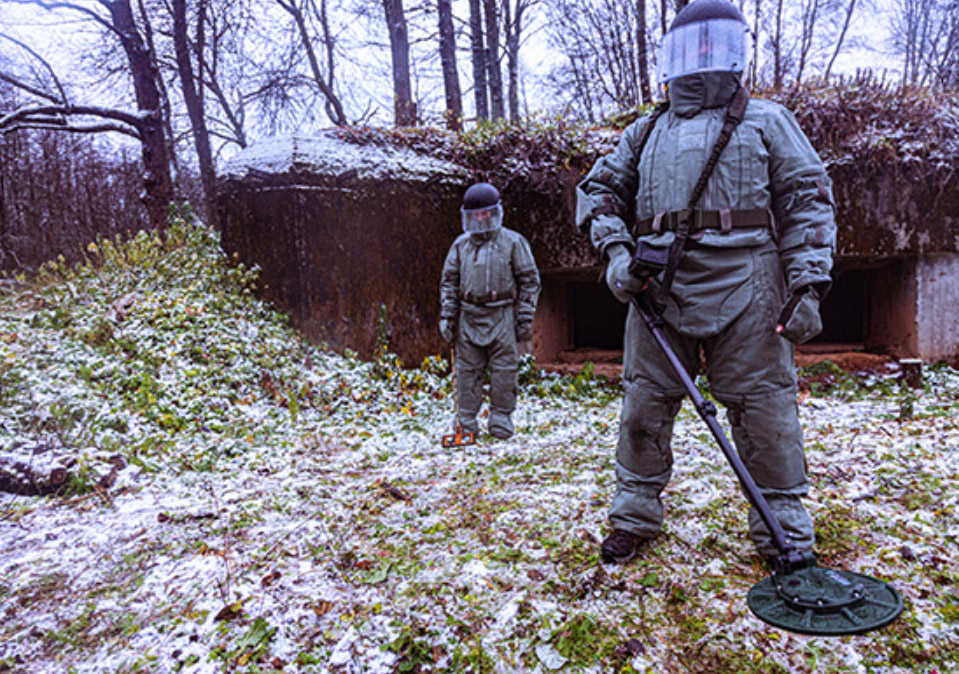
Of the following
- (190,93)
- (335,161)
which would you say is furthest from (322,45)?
(335,161)

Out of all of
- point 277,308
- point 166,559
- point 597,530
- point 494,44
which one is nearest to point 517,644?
point 597,530

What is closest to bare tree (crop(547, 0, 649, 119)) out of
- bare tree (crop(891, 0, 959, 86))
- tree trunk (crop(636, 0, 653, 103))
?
tree trunk (crop(636, 0, 653, 103))

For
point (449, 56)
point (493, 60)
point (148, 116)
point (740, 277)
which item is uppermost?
point (493, 60)

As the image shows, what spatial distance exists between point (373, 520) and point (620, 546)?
1308 millimetres

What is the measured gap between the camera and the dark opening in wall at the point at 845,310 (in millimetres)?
6930

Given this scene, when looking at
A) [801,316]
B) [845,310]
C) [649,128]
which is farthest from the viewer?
[845,310]

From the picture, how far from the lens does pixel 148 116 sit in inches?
341

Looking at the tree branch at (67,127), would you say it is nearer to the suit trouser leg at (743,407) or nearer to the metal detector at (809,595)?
the suit trouser leg at (743,407)

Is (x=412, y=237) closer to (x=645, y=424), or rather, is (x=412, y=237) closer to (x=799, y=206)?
(x=645, y=424)

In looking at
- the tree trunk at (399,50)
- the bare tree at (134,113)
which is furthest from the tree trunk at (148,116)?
the tree trunk at (399,50)

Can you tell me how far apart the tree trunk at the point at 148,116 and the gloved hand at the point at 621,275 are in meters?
8.00

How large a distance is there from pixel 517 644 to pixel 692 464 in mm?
2123

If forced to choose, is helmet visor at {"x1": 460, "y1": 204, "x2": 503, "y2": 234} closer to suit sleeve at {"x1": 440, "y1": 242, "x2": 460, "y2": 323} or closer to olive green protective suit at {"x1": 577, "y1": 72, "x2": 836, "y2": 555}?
suit sleeve at {"x1": 440, "y1": 242, "x2": 460, "y2": 323}

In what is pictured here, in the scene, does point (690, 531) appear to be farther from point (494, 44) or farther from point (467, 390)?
point (494, 44)
